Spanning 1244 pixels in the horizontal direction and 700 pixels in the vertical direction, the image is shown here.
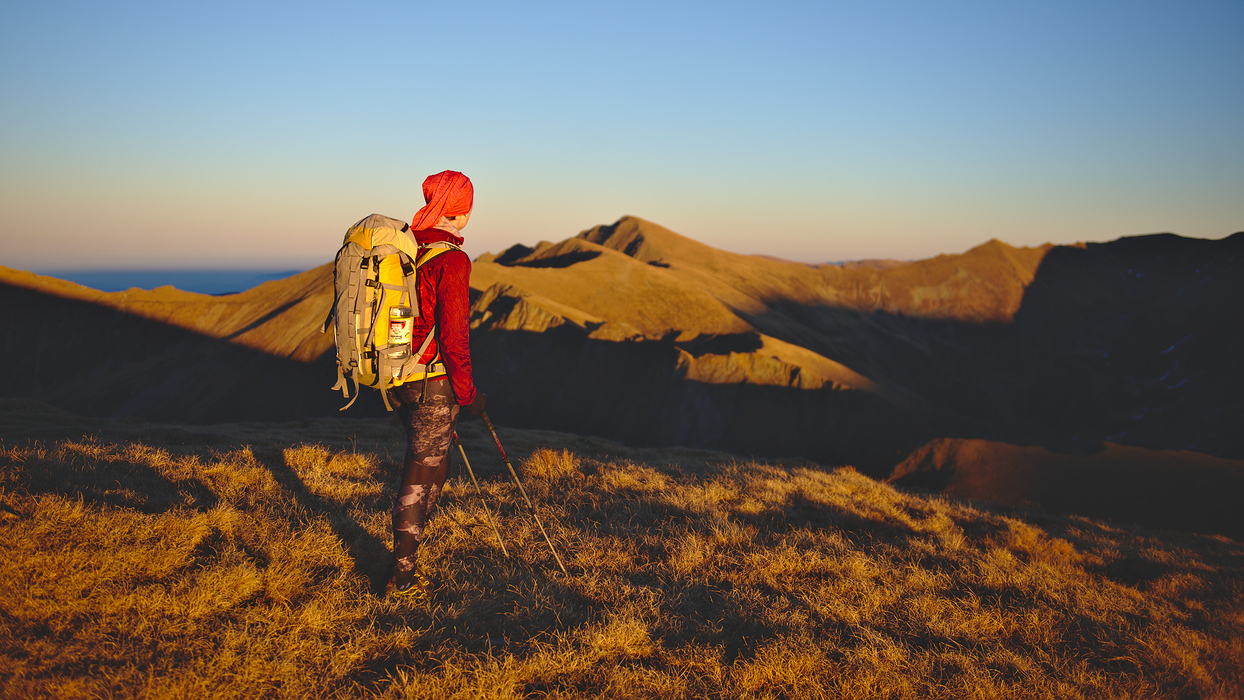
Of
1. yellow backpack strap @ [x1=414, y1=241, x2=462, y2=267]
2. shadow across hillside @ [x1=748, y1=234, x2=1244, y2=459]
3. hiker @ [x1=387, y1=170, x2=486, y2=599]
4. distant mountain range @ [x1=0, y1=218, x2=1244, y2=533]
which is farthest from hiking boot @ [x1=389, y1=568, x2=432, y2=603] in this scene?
shadow across hillside @ [x1=748, y1=234, x2=1244, y2=459]

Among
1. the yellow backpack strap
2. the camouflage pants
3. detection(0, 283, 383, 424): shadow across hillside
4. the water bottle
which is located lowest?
detection(0, 283, 383, 424): shadow across hillside

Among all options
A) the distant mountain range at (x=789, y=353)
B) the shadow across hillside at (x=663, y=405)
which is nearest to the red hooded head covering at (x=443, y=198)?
the distant mountain range at (x=789, y=353)

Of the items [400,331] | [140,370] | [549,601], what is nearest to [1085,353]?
[549,601]

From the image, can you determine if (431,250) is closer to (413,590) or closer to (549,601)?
(413,590)

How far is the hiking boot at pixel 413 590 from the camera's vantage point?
11.4 ft

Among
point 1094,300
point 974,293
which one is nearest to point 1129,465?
point 974,293

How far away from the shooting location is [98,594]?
296 cm

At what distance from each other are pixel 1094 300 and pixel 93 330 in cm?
12991

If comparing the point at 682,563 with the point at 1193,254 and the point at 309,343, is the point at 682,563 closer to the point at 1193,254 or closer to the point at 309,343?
the point at 309,343

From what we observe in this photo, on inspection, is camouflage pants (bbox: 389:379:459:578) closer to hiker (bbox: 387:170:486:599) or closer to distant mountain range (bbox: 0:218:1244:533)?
hiker (bbox: 387:170:486:599)

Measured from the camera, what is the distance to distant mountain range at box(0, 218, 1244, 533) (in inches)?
1292

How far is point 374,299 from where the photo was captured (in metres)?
3.35

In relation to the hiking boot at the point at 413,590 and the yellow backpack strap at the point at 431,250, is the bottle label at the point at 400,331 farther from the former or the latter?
the hiking boot at the point at 413,590

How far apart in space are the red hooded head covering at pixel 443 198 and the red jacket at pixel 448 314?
29 centimetres
